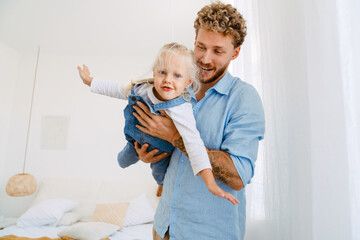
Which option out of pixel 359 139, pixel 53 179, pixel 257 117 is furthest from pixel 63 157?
pixel 359 139

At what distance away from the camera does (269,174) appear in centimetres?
116

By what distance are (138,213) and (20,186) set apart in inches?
69.6

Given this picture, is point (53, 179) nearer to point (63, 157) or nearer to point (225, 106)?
point (63, 157)

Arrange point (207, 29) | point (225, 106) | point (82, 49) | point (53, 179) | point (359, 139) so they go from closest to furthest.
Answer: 1. point (359, 139)
2. point (225, 106)
3. point (207, 29)
4. point (53, 179)
5. point (82, 49)

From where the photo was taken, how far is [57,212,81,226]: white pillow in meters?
3.21

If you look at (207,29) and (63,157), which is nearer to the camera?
(207,29)

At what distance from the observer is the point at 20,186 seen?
369cm

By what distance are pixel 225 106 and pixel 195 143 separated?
0.67 ft

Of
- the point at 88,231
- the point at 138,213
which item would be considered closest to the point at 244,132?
the point at 88,231

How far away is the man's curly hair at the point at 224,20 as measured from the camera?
106cm

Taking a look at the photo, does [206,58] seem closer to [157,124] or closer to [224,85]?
[224,85]

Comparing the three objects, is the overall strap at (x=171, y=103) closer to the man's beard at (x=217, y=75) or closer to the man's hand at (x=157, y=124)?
the man's hand at (x=157, y=124)

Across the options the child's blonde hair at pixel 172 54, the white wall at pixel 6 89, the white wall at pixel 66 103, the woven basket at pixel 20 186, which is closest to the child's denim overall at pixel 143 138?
the child's blonde hair at pixel 172 54

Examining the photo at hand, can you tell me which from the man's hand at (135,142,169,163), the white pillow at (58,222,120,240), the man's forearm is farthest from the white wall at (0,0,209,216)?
the man's forearm
